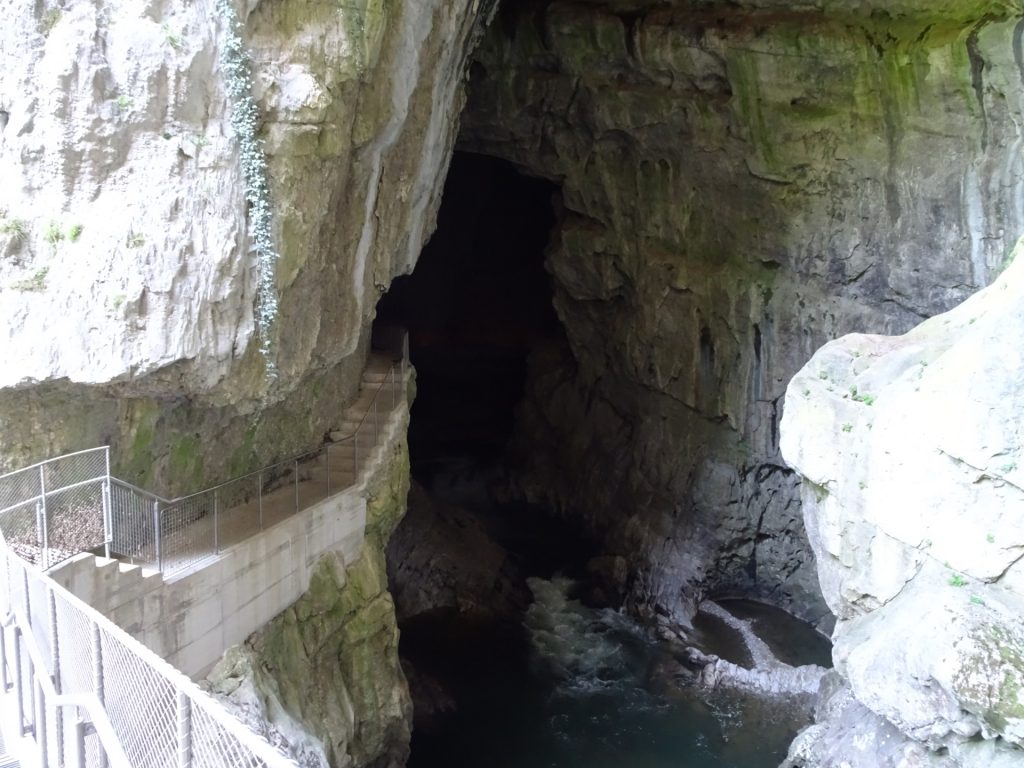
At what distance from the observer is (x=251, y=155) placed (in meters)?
10.6

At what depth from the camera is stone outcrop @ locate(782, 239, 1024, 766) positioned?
954 cm

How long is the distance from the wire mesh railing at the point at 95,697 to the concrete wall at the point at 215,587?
2.78 m

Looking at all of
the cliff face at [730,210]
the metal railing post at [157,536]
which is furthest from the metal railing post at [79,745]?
the cliff face at [730,210]

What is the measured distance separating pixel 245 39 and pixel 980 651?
10.3 m

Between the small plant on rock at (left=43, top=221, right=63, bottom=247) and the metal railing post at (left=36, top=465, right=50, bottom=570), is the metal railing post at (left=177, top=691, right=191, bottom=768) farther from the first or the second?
the small plant on rock at (left=43, top=221, right=63, bottom=247)

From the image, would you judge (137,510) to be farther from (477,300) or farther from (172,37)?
(477,300)

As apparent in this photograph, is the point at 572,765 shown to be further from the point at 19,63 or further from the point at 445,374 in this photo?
the point at 445,374

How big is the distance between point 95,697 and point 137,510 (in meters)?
6.55

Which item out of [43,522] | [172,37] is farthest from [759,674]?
[172,37]

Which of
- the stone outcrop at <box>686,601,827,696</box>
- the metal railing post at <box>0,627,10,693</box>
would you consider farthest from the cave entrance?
the metal railing post at <box>0,627,10,693</box>

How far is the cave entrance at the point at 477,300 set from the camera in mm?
31859

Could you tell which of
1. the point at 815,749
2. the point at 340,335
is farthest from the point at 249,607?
the point at 815,749

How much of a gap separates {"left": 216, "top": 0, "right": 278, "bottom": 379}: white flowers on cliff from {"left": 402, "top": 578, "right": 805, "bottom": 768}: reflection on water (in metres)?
9.46

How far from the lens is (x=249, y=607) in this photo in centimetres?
1230
